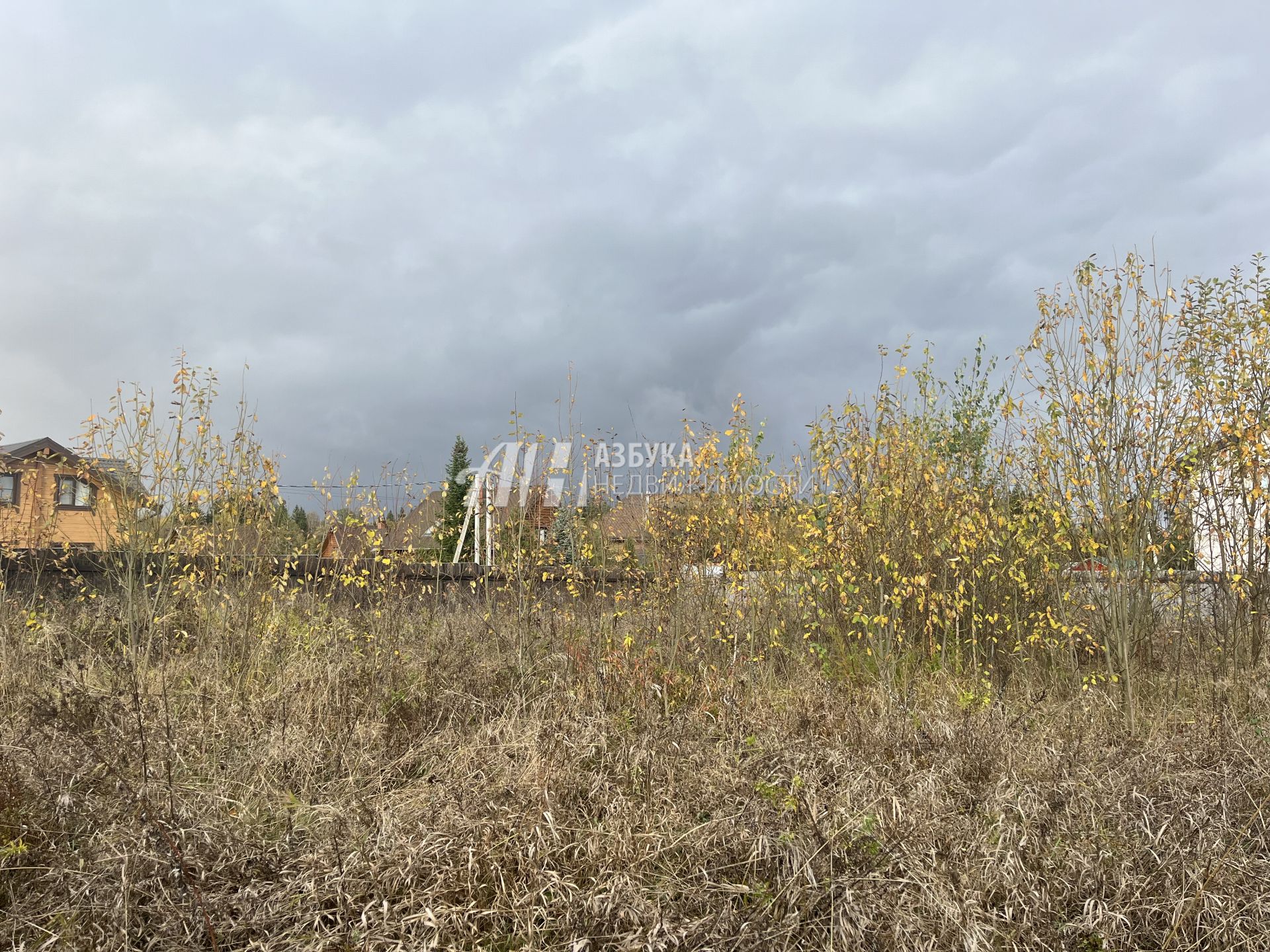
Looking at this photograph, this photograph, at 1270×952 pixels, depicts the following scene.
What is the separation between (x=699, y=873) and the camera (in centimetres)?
292

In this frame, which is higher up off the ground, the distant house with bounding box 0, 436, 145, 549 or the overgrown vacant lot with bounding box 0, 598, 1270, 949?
the distant house with bounding box 0, 436, 145, 549

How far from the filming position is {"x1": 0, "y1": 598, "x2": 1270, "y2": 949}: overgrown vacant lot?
272cm

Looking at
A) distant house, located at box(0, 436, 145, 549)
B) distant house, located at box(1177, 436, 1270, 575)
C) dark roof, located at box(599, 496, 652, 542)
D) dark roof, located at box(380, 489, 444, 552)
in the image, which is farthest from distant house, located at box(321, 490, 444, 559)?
distant house, located at box(1177, 436, 1270, 575)

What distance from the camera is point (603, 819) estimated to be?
128 inches

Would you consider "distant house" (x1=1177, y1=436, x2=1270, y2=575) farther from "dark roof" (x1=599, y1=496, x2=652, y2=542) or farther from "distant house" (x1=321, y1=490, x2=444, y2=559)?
"distant house" (x1=321, y1=490, x2=444, y2=559)

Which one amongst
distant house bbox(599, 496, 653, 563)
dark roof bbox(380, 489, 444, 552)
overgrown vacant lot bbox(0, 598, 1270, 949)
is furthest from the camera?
dark roof bbox(380, 489, 444, 552)

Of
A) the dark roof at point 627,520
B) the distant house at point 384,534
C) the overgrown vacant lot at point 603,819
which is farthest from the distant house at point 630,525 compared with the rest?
the overgrown vacant lot at point 603,819

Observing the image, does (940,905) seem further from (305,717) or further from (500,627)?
(500,627)

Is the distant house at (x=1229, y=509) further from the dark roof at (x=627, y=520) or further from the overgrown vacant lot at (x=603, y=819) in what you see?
the dark roof at (x=627, y=520)

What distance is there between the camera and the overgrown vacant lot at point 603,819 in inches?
107

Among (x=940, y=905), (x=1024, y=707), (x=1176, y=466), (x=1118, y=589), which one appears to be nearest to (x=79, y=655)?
(x=940, y=905)

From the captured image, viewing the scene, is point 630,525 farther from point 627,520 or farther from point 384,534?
point 384,534

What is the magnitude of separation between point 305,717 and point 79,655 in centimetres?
256

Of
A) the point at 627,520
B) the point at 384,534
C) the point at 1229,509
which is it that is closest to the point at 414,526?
the point at 384,534
